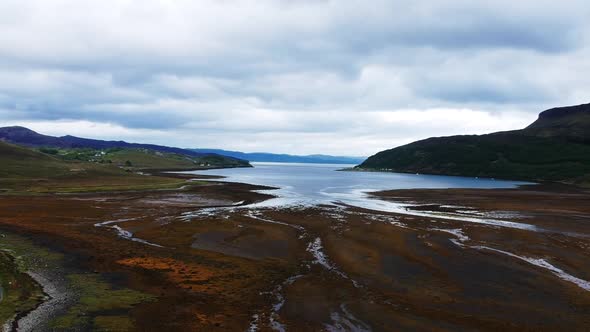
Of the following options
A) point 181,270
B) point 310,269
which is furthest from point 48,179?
point 310,269

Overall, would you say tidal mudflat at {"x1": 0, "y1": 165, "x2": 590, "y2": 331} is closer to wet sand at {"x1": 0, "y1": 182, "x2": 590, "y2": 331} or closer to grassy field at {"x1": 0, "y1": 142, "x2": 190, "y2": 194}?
wet sand at {"x1": 0, "y1": 182, "x2": 590, "y2": 331}

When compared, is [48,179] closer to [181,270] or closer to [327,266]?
[181,270]

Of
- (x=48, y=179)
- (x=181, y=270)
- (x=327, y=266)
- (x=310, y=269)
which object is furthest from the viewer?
(x=48, y=179)

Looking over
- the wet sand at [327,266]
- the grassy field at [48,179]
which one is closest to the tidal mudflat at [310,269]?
the wet sand at [327,266]

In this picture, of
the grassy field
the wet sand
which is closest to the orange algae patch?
the wet sand

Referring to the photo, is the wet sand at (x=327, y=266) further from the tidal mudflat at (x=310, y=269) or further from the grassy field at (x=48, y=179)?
the grassy field at (x=48, y=179)

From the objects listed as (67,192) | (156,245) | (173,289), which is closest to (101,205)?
(67,192)
